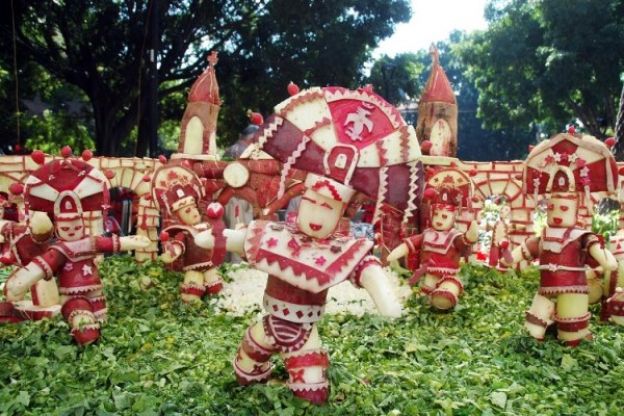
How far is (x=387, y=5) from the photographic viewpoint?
50.1 ft

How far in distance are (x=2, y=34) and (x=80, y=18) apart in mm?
1833

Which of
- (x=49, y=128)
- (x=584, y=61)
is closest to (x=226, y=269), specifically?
(x=49, y=128)

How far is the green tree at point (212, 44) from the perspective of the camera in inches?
567

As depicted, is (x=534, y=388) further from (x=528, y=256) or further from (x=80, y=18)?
(x=80, y=18)

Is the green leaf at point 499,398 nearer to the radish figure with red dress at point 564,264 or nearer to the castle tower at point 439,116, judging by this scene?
the radish figure with red dress at point 564,264

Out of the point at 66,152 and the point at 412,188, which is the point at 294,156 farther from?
the point at 66,152

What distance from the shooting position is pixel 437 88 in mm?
9008

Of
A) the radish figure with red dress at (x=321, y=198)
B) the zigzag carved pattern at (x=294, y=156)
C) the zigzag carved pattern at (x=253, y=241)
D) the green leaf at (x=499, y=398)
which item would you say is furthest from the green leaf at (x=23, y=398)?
the green leaf at (x=499, y=398)

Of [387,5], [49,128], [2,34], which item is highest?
[387,5]

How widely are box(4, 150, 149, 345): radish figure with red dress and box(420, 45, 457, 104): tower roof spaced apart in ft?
18.6

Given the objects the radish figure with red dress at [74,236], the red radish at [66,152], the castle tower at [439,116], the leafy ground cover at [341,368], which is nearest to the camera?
the leafy ground cover at [341,368]

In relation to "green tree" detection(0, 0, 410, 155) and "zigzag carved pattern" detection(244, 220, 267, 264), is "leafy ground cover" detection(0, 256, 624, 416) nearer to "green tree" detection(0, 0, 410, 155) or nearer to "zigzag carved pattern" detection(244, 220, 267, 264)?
"zigzag carved pattern" detection(244, 220, 267, 264)

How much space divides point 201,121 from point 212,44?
8028mm

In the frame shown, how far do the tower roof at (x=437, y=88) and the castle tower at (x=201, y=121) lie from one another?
335cm
